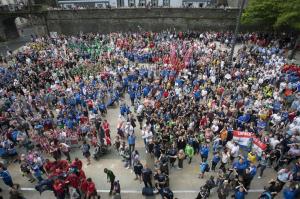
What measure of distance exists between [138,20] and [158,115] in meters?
24.2

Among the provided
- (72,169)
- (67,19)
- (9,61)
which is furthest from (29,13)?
(72,169)

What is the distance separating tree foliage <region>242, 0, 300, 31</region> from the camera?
25.4 meters

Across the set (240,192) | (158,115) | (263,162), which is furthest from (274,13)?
(240,192)

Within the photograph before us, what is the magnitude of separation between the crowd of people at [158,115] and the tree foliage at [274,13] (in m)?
2.72

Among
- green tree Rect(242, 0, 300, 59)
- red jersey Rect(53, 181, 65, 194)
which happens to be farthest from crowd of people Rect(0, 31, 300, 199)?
green tree Rect(242, 0, 300, 59)

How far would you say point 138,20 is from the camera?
Result: 36.9 metres

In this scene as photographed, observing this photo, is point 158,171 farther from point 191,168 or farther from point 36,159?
point 36,159

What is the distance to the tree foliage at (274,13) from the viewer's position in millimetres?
25384

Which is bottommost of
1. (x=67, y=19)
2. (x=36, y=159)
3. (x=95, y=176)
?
(x=95, y=176)

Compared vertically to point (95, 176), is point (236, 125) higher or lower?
higher

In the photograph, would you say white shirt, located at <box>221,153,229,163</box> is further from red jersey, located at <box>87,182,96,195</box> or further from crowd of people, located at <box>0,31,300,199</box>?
red jersey, located at <box>87,182,96,195</box>

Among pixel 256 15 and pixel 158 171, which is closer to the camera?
pixel 158 171

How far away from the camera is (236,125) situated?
15352 mm

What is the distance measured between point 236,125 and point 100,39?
2165cm
